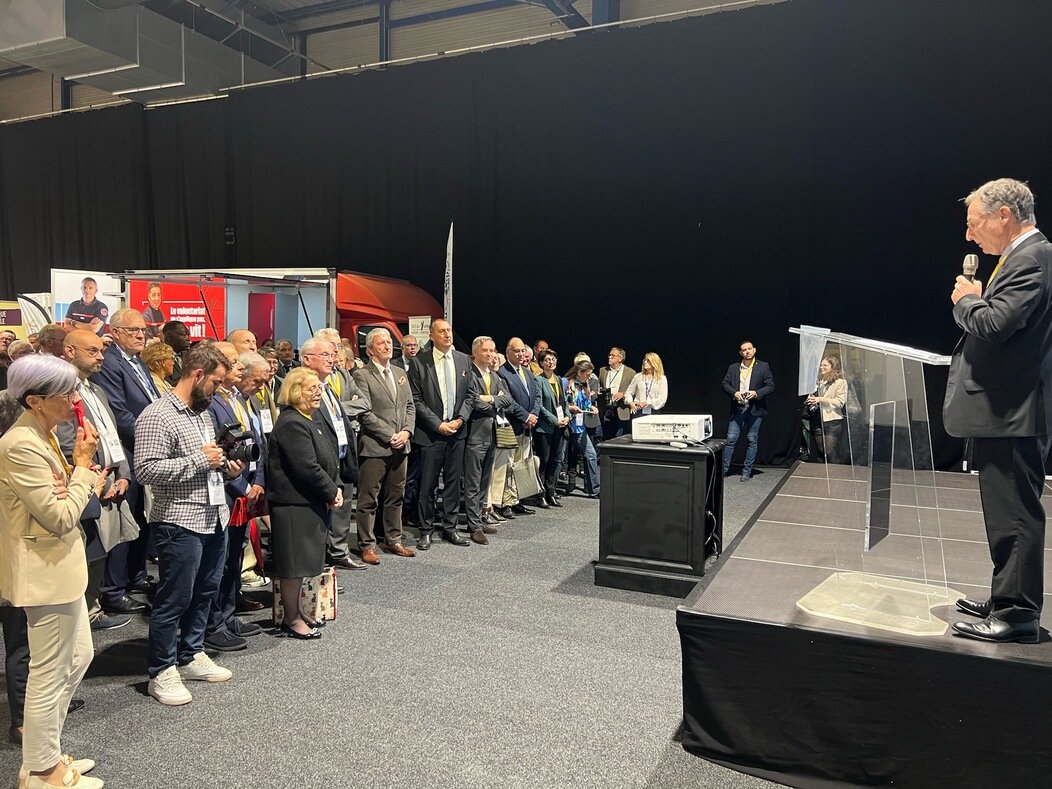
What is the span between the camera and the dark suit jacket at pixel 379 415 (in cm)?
450

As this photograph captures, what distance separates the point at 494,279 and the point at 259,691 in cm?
715

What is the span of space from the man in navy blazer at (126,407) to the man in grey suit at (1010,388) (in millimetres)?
3440

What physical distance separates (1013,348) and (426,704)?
7.03ft

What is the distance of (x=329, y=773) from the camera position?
220 cm

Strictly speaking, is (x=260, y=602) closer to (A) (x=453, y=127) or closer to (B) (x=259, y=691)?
(B) (x=259, y=691)

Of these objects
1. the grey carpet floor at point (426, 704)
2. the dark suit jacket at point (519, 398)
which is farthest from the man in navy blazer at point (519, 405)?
the grey carpet floor at point (426, 704)

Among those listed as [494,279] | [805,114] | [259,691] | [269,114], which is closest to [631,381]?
[494,279]

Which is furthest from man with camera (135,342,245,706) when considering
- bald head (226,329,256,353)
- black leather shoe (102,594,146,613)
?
bald head (226,329,256,353)

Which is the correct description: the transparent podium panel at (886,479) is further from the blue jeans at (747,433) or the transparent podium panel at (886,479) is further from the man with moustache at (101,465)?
the blue jeans at (747,433)

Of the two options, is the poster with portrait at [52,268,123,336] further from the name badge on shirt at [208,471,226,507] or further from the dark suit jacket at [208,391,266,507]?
the name badge on shirt at [208,471,226,507]

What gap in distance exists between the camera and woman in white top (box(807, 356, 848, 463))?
7.23 ft

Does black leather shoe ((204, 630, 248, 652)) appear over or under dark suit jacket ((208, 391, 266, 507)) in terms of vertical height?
under

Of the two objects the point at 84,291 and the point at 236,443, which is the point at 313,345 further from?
the point at 84,291

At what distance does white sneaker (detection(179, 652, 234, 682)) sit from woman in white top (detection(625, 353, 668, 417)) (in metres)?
4.80
